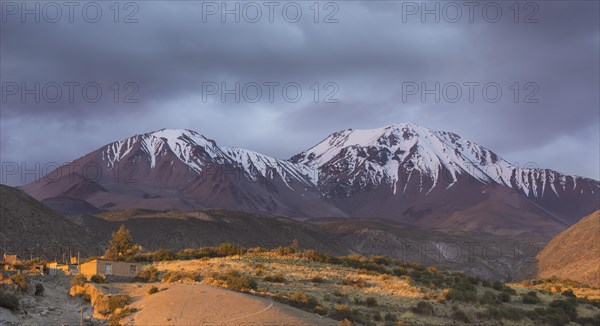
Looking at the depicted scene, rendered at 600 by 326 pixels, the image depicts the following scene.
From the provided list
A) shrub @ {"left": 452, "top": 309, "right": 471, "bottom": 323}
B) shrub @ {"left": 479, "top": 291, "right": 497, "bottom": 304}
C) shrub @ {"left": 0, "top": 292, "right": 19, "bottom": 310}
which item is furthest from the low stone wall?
shrub @ {"left": 479, "top": 291, "right": 497, "bottom": 304}

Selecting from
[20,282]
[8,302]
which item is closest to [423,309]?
[8,302]

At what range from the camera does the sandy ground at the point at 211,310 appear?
3128cm

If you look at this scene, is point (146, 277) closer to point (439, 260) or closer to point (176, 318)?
point (176, 318)

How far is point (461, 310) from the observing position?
138 feet

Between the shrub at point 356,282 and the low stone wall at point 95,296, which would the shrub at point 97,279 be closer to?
the low stone wall at point 95,296

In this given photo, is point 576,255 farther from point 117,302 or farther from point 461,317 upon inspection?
point 117,302

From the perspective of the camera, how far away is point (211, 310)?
107 feet

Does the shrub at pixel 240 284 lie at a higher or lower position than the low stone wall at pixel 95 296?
higher

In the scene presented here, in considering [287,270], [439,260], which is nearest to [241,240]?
[439,260]

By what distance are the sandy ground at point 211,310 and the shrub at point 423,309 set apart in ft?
25.2

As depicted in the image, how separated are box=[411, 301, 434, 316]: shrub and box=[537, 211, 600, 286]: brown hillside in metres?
58.3

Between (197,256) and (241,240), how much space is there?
233 ft

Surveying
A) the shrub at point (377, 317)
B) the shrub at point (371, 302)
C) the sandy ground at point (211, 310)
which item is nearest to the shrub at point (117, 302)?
the sandy ground at point (211, 310)

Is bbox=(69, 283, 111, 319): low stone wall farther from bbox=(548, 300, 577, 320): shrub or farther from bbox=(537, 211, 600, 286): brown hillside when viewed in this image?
bbox=(537, 211, 600, 286): brown hillside
